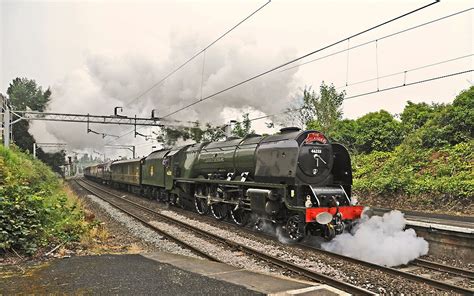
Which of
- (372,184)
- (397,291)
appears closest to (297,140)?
(397,291)

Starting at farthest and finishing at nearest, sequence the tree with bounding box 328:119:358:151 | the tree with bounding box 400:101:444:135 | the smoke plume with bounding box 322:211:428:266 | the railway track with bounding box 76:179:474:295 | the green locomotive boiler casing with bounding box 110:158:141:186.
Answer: the tree with bounding box 328:119:358:151
the green locomotive boiler casing with bounding box 110:158:141:186
the tree with bounding box 400:101:444:135
the smoke plume with bounding box 322:211:428:266
the railway track with bounding box 76:179:474:295

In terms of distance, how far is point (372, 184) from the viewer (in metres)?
19.2

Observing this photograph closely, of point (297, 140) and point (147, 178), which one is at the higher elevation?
point (297, 140)

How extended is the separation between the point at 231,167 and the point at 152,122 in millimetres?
18026

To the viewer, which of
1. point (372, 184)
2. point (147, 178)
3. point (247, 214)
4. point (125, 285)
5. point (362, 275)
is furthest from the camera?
point (147, 178)

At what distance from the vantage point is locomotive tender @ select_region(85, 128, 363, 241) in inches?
377

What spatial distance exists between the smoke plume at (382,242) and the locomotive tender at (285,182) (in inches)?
12.7

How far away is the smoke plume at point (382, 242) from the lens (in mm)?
8367

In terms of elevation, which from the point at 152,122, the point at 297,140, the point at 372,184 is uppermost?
the point at 152,122

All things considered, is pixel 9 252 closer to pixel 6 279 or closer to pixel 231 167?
pixel 6 279

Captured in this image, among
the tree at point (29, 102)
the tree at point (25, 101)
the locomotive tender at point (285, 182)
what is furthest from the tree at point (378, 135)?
the tree at point (29, 102)

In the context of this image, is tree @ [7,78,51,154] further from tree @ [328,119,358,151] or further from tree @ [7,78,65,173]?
tree @ [328,119,358,151]

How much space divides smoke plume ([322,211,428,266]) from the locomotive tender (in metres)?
0.32

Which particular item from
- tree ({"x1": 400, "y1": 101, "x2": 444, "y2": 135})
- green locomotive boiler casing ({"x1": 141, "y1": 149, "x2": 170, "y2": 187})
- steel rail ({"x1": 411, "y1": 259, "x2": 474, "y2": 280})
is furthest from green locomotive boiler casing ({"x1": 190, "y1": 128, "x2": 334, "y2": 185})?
tree ({"x1": 400, "y1": 101, "x2": 444, "y2": 135})
